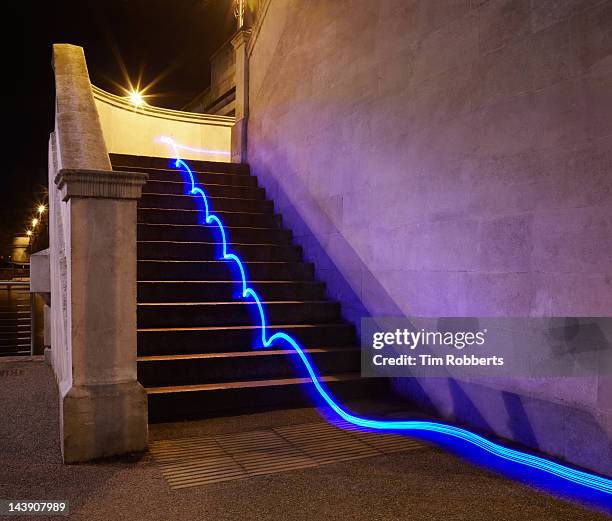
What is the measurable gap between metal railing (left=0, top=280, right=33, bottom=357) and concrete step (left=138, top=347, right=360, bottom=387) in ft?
11.6

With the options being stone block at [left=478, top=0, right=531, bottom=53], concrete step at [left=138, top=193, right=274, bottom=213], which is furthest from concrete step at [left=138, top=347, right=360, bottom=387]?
stone block at [left=478, top=0, right=531, bottom=53]

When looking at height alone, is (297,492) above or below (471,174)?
below

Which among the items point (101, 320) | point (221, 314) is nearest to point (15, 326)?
point (221, 314)

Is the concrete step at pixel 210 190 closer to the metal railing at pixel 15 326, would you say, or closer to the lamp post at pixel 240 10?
the metal railing at pixel 15 326

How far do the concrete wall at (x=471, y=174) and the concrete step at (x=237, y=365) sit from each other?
61cm

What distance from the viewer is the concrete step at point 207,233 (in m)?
6.76

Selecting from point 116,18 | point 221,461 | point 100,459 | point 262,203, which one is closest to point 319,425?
point 221,461

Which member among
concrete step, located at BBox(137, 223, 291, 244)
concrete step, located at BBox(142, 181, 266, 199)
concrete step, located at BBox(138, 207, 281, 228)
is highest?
concrete step, located at BBox(142, 181, 266, 199)

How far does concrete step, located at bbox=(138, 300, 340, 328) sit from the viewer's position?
18.4 ft

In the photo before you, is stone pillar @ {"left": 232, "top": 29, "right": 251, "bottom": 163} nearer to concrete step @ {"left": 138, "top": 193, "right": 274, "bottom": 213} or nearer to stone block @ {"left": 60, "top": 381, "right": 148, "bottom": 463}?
concrete step @ {"left": 138, "top": 193, "right": 274, "bottom": 213}

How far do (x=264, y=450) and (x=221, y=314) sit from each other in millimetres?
2036

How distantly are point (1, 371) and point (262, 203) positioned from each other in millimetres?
3824

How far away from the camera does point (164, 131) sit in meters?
10.2

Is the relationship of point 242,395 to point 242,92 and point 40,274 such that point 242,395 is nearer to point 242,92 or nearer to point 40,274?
point 40,274
